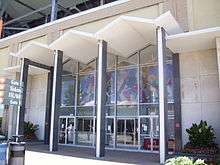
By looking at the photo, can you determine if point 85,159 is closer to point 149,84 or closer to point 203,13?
point 149,84

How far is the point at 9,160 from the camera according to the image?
8523 millimetres

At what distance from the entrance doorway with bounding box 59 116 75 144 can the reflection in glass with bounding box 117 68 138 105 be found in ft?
16.9

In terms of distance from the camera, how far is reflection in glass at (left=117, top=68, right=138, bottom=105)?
19969mm

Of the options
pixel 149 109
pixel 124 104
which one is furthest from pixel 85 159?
pixel 124 104

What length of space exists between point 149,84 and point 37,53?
361 inches

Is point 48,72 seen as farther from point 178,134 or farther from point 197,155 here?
point 197,155

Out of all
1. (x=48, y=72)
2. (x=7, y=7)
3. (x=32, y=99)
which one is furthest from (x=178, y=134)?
(x=7, y=7)

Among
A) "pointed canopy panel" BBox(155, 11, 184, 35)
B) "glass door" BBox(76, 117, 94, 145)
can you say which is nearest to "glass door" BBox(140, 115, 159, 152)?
"glass door" BBox(76, 117, 94, 145)

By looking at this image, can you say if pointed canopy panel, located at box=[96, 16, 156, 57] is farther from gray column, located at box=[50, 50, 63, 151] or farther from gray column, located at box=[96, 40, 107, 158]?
gray column, located at box=[50, 50, 63, 151]

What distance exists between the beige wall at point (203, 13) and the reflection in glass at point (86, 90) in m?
9.49

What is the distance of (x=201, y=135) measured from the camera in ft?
48.2

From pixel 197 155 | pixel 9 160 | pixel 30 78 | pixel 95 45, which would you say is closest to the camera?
pixel 9 160

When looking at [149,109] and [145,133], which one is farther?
[149,109]

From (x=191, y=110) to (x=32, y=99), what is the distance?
52.3 feet
